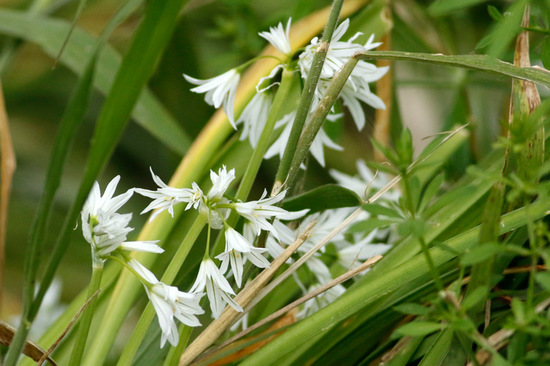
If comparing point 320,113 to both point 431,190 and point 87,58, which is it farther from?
point 87,58

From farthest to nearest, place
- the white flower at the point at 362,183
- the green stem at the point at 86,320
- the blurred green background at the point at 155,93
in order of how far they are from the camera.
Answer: the blurred green background at the point at 155,93 → the white flower at the point at 362,183 → the green stem at the point at 86,320

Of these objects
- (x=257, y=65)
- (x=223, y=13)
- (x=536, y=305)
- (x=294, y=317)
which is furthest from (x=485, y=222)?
(x=223, y=13)

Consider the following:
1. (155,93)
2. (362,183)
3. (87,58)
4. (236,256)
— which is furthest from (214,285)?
(155,93)

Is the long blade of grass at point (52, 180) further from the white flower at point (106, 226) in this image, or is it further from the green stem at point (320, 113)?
the green stem at point (320, 113)

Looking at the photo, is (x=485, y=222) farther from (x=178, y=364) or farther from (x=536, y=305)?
(x=178, y=364)

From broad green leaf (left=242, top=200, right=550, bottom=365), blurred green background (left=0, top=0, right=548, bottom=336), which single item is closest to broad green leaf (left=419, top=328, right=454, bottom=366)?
broad green leaf (left=242, top=200, right=550, bottom=365)

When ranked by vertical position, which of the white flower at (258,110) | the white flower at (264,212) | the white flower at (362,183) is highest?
the white flower at (362,183)

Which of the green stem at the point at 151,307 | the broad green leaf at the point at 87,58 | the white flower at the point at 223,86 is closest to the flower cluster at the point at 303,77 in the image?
the white flower at the point at 223,86
